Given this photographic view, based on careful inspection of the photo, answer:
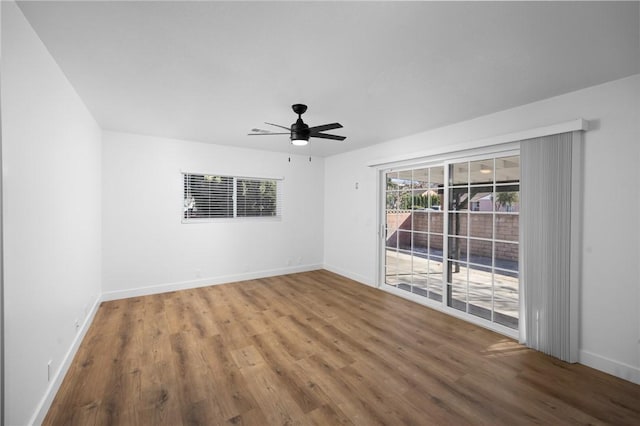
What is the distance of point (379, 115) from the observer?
344 cm

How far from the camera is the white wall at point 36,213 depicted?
60.5 inches

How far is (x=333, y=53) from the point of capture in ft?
6.77

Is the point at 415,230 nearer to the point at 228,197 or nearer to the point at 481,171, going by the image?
the point at 481,171

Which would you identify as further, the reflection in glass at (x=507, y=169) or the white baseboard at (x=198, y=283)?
the white baseboard at (x=198, y=283)

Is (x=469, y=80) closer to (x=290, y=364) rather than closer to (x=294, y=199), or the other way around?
(x=290, y=364)

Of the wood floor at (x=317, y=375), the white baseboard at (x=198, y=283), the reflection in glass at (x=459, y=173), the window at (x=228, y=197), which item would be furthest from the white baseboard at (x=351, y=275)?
the reflection in glass at (x=459, y=173)

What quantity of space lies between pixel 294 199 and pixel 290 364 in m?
3.84

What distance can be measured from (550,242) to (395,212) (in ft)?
7.34

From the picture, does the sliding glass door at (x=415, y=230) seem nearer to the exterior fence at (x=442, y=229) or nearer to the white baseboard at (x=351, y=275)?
the exterior fence at (x=442, y=229)

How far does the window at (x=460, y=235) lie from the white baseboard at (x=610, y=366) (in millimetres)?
668

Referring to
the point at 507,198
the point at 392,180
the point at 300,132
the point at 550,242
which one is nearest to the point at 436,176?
the point at 392,180

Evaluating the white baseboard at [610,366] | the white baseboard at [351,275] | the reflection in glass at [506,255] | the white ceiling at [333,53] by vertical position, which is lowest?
the white baseboard at [610,366]

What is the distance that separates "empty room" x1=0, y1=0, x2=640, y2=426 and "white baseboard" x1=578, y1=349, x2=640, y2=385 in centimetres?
1

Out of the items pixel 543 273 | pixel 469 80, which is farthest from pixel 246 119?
pixel 543 273
